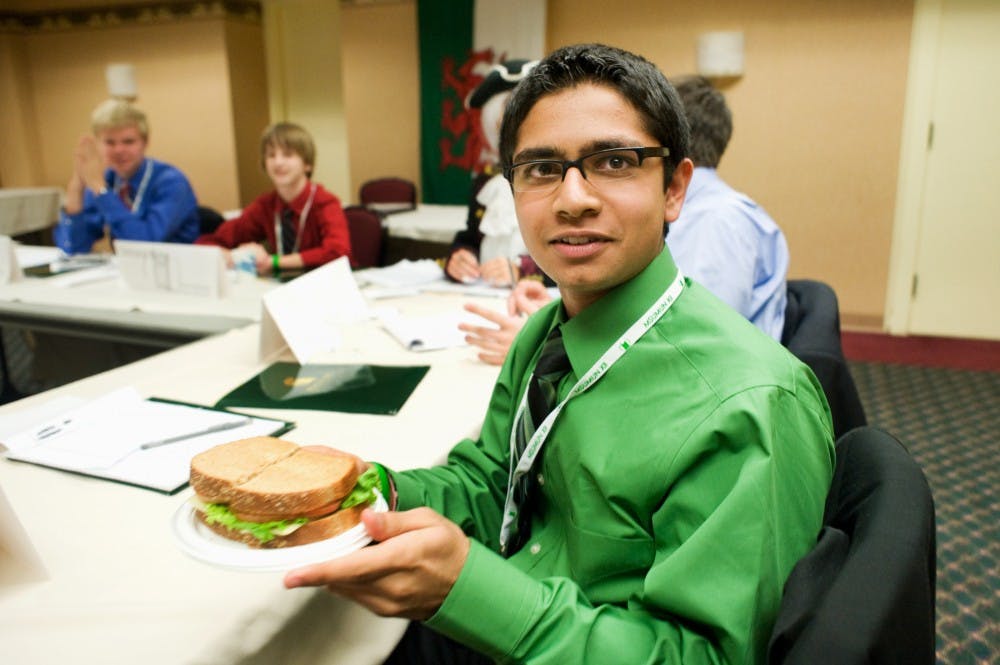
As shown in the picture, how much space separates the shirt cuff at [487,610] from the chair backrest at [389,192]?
4745 mm

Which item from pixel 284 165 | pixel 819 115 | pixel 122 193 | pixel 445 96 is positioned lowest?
pixel 122 193

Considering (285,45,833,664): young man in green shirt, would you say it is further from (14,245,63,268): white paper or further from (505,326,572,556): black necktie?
(14,245,63,268): white paper

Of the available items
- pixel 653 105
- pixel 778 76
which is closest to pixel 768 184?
pixel 778 76

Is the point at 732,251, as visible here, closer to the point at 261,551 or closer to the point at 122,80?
the point at 261,551

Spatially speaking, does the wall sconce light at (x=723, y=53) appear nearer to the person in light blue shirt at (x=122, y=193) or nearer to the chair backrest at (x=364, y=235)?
the chair backrest at (x=364, y=235)

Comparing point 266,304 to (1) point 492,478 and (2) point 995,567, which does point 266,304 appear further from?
(2) point 995,567

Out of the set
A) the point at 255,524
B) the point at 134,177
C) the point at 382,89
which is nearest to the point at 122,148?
the point at 134,177

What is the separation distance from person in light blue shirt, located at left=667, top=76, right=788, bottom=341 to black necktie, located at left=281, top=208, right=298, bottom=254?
174 cm

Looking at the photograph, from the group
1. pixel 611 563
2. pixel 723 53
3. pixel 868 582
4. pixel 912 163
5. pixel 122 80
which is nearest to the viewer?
pixel 868 582

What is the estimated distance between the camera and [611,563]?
81 cm

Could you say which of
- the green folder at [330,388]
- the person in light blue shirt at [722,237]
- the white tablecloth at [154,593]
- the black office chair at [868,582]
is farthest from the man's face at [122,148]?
the black office chair at [868,582]

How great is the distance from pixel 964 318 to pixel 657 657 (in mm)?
4563

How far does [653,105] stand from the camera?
0.88m

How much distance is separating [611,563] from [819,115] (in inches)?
174
